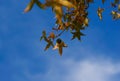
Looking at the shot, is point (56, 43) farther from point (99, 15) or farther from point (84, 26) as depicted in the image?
point (99, 15)

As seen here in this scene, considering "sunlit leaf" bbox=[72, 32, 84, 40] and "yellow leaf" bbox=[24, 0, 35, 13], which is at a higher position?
"sunlit leaf" bbox=[72, 32, 84, 40]

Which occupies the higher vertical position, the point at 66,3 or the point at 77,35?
the point at 77,35

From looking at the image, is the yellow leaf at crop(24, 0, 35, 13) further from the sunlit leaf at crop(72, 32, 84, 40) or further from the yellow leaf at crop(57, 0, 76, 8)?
the sunlit leaf at crop(72, 32, 84, 40)

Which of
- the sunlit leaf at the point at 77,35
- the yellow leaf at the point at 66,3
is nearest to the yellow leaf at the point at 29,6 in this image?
the yellow leaf at the point at 66,3

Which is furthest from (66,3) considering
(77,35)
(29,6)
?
(77,35)

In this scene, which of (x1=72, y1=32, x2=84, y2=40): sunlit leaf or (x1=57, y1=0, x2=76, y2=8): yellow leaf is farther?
(x1=72, y1=32, x2=84, y2=40): sunlit leaf

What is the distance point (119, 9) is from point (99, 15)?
760mm

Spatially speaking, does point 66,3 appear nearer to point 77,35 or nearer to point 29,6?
point 29,6

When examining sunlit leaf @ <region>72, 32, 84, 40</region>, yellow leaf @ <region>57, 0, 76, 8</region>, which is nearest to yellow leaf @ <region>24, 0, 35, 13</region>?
yellow leaf @ <region>57, 0, 76, 8</region>

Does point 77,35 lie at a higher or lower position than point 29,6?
higher

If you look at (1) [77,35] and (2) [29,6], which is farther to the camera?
(1) [77,35]

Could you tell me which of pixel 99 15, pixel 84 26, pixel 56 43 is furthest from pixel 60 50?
pixel 99 15

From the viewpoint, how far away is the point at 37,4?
2.99 m

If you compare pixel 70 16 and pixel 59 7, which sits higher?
pixel 70 16
